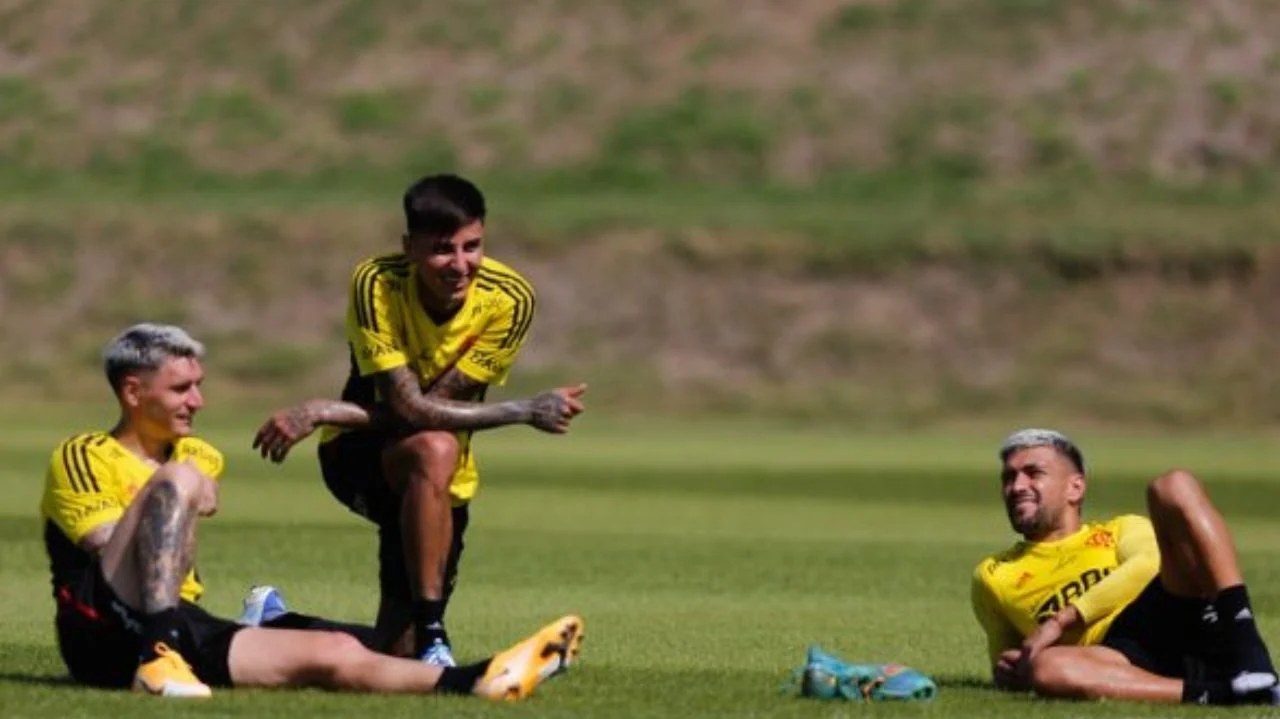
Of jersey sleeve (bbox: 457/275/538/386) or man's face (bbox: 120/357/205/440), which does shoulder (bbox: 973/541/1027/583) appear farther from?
man's face (bbox: 120/357/205/440)

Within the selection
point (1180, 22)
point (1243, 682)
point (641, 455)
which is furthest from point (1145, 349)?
point (1243, 682)

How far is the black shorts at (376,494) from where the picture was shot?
12133 millimetres

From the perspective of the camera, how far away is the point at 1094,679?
1069 centimetres

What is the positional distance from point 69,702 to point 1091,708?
11.5ft

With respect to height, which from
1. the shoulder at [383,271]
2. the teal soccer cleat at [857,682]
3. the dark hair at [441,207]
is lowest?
the teal soccer cleat at [857,682]

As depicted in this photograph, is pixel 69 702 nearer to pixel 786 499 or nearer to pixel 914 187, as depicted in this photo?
pixel 786 499

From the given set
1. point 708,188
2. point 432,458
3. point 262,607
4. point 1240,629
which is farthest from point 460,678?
point 708,188

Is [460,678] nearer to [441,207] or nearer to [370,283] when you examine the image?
[441,207]

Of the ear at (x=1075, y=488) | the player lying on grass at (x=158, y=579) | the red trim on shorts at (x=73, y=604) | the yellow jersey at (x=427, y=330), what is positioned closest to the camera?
the player lying on grass at (x=158, y=579)

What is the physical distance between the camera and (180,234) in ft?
171

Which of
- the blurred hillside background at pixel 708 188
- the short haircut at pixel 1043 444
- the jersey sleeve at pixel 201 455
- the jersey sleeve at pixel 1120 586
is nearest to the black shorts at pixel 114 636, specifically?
the jersey sleeve at pixel 201 455

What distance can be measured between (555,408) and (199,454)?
1.46 metres

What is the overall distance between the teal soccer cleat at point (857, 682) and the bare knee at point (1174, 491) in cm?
104

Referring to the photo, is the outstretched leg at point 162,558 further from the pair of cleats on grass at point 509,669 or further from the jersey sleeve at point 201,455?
the jersey sleeve at point 201,455
